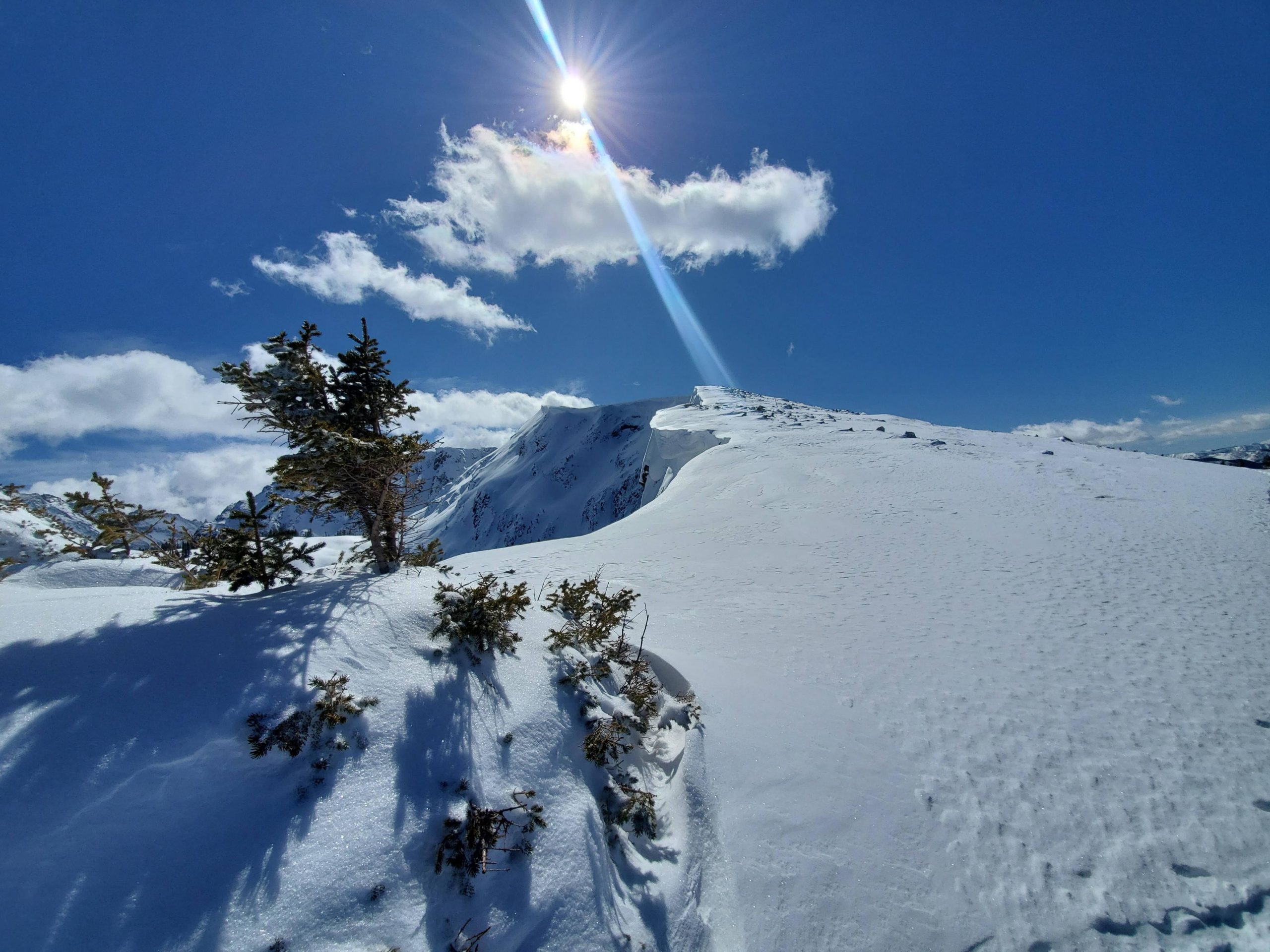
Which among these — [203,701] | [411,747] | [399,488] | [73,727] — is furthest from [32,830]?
[399,488]

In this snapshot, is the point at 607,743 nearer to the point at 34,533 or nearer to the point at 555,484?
the point at 34,533

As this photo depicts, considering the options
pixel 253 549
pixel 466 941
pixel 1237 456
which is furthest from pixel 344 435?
pixel 1237 456

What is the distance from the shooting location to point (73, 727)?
11.3 feet

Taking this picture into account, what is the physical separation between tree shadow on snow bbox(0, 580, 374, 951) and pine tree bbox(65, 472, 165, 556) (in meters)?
3.90

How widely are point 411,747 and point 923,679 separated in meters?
8.32

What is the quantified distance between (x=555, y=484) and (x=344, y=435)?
8647 cm

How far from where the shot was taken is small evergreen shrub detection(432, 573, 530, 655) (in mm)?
5859

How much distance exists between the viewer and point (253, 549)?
22.1 feet

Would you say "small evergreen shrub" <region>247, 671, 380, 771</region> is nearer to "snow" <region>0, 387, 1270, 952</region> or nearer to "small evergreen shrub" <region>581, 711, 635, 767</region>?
"snow" <region>0, 387, 1270, 952</region>

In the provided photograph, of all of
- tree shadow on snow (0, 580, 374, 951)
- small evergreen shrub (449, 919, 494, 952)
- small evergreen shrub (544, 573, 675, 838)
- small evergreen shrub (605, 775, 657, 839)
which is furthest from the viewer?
small evergreen shrub (544, 573, 675, 838)

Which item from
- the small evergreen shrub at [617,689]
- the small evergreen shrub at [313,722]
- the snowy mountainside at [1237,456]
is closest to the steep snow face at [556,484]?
the snowy mountainside at [1237,456]

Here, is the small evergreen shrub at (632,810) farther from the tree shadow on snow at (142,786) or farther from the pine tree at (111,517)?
the pine tree at (111,517)

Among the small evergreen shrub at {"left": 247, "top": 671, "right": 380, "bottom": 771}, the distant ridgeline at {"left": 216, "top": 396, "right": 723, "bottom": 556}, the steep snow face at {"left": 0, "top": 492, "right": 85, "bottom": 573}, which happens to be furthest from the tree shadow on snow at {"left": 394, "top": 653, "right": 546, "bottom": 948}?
the distant ridgeline at {"left": 216, "top": 396, "right": 723, "bottom": 556}

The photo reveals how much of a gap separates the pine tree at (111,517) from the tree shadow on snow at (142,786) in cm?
390
